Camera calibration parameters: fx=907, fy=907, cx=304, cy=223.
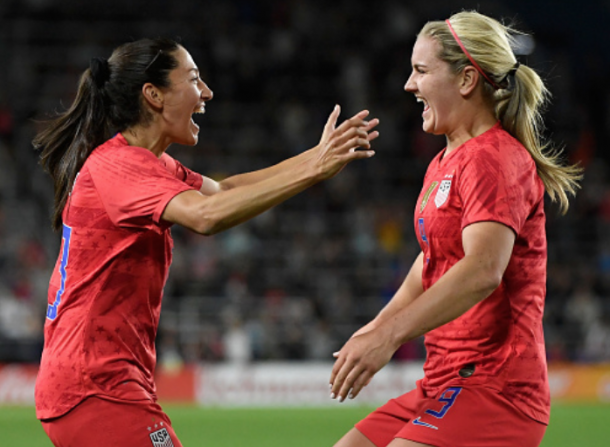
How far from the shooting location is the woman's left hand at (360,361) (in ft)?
10.2

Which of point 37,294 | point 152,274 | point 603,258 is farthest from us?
point 603,258

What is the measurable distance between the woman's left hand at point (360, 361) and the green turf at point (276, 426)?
6990mm

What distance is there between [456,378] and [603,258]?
46.0ft

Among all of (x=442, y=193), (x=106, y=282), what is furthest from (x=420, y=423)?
(x=106, y=282)

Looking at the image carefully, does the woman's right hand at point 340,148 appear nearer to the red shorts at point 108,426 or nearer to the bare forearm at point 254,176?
the bare forearm at point 254,176

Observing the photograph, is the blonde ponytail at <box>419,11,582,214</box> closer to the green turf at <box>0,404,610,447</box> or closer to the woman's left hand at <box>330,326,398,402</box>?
the woman's left hand at <box>330,326,398,402</box>

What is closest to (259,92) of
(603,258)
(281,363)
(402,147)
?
(402,147)

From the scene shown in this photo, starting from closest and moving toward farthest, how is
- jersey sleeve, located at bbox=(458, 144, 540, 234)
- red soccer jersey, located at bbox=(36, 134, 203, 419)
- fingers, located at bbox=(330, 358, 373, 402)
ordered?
1. fingers, located at bbox=(330, 358, 373, 402)
2. jersey sleeve, located at bbox=(458, 144, 540, 234)
3. red soccer jersey, located at bbox=(36, 134, 203, 419)

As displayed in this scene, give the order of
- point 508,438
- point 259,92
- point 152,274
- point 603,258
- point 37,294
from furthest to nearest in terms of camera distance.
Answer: point 259,92
point 603,258
point 37,294
point 152,274
point 508,438

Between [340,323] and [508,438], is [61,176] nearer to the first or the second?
[508,438]

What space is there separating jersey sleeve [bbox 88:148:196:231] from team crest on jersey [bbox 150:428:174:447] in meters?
0.79

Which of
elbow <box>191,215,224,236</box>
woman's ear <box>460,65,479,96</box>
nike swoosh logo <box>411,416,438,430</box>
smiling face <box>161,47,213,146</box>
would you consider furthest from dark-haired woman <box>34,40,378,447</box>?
nike swoosh logo <box>411,416,438,430</box>

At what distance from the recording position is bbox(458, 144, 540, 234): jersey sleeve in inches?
128

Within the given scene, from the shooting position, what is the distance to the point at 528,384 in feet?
11.4
